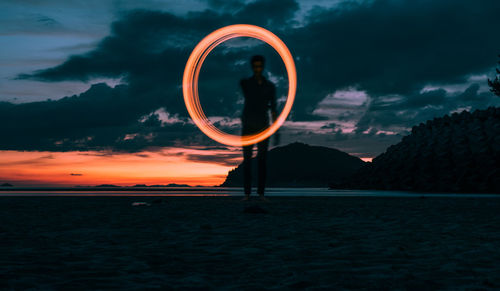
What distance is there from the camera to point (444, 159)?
86.9 ft

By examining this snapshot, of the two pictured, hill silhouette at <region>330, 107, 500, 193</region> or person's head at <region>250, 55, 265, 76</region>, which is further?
hill silhouette at <region>330, 107, 500, 193</region>

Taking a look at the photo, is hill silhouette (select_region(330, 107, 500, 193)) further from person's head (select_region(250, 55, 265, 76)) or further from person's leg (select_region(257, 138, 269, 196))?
person's head (select_region(250, 55, 265, 76))

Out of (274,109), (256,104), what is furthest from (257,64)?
(274,109)

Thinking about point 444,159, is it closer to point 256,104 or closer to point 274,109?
point 274,109

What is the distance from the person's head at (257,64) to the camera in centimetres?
1168
